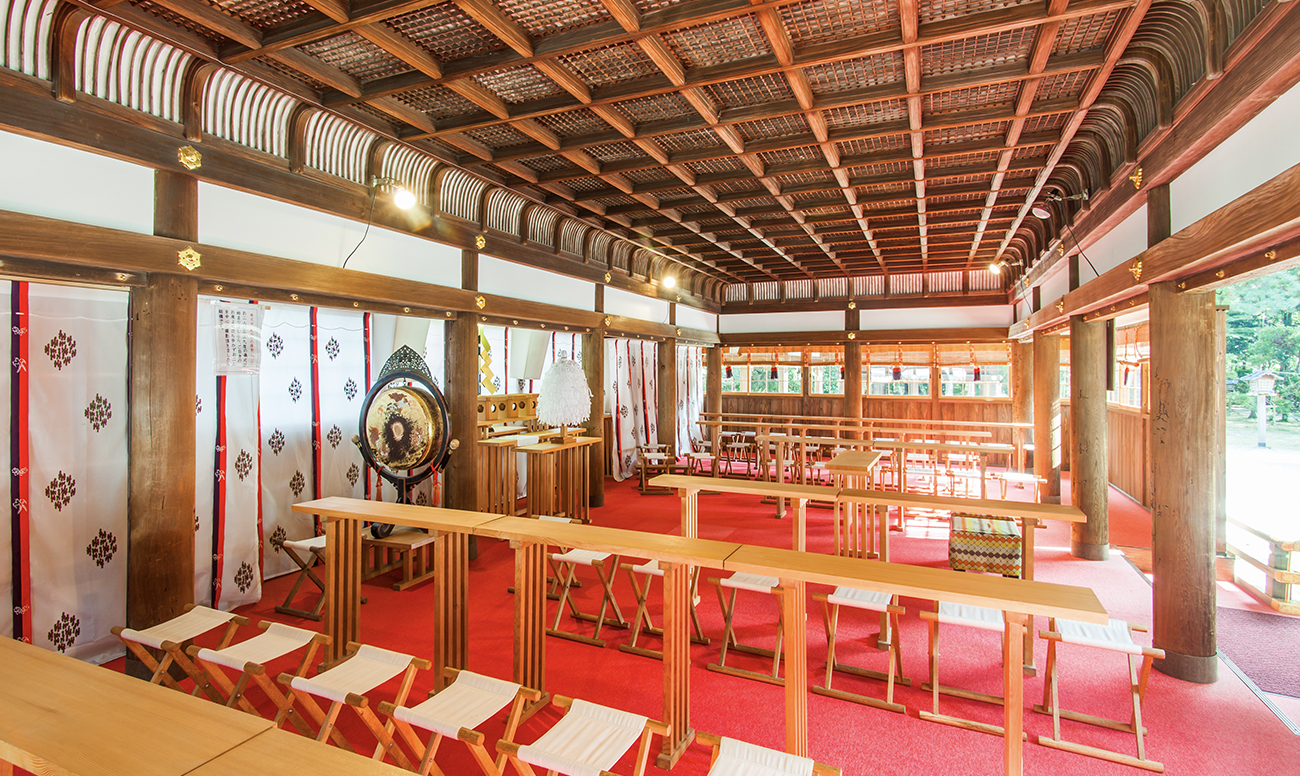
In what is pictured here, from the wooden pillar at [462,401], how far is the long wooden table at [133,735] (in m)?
3.63

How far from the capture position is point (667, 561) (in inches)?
115

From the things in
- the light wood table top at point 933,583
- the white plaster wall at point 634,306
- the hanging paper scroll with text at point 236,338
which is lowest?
the light wood table top at point 933,583

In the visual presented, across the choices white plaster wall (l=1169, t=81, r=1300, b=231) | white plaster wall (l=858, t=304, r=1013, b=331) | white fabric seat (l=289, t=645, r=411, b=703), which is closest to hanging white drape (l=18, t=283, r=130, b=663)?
white fabric seat (l=289, t=645, r=411, b=703)

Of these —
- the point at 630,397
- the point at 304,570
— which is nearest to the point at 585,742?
the point at 304,570

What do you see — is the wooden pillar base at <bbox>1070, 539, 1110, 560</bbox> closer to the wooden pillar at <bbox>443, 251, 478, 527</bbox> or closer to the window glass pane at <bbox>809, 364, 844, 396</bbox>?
the wooden pillar at <bbox>443, 251, 478, 527</bbox>

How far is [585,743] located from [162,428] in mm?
3125

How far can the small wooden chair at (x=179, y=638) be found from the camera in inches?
111

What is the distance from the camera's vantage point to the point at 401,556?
5938 millimetres

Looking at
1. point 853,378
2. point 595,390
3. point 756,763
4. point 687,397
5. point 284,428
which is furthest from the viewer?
point 687,397

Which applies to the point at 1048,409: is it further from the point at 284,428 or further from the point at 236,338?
the point at 236,338

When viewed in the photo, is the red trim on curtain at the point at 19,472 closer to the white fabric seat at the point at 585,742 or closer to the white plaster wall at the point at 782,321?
the white fabric seat at the point at 585,742

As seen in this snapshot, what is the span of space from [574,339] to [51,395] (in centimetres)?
637

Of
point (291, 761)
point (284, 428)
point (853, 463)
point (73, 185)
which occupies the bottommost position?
point (291, 761)

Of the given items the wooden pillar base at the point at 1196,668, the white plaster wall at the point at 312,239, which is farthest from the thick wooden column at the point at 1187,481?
the white plaster wall at the point at 312,239
